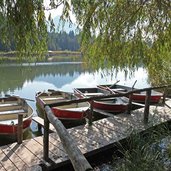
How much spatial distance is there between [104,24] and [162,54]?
1265 millimetres

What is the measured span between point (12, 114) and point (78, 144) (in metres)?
2.88

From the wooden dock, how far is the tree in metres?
1.11

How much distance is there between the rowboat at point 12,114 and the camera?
17.9ft

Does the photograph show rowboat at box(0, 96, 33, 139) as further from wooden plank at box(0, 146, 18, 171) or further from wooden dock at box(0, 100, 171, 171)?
wooden plank at box(0, 146, 18, 171)

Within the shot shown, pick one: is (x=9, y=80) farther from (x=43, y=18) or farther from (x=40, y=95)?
(x=43, y=18)

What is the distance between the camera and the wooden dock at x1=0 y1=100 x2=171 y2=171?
353 cm

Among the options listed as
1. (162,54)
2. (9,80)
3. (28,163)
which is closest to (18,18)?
(28,163)

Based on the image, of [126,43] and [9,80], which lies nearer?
[126,43]

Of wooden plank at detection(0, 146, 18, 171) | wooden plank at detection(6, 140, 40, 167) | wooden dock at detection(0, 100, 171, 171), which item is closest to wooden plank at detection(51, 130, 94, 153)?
wooden dock at detection(0, 100, 171, 171)

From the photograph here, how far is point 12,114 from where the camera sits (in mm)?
6535

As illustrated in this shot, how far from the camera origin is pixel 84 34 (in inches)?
179

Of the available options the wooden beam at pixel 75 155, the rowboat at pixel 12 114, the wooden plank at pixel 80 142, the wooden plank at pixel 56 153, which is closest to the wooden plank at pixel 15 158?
the wooden plank at pixel 56 153

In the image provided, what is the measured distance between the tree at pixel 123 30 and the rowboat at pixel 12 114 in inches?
78.5

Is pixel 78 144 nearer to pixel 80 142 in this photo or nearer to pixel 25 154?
pixel 80 142
